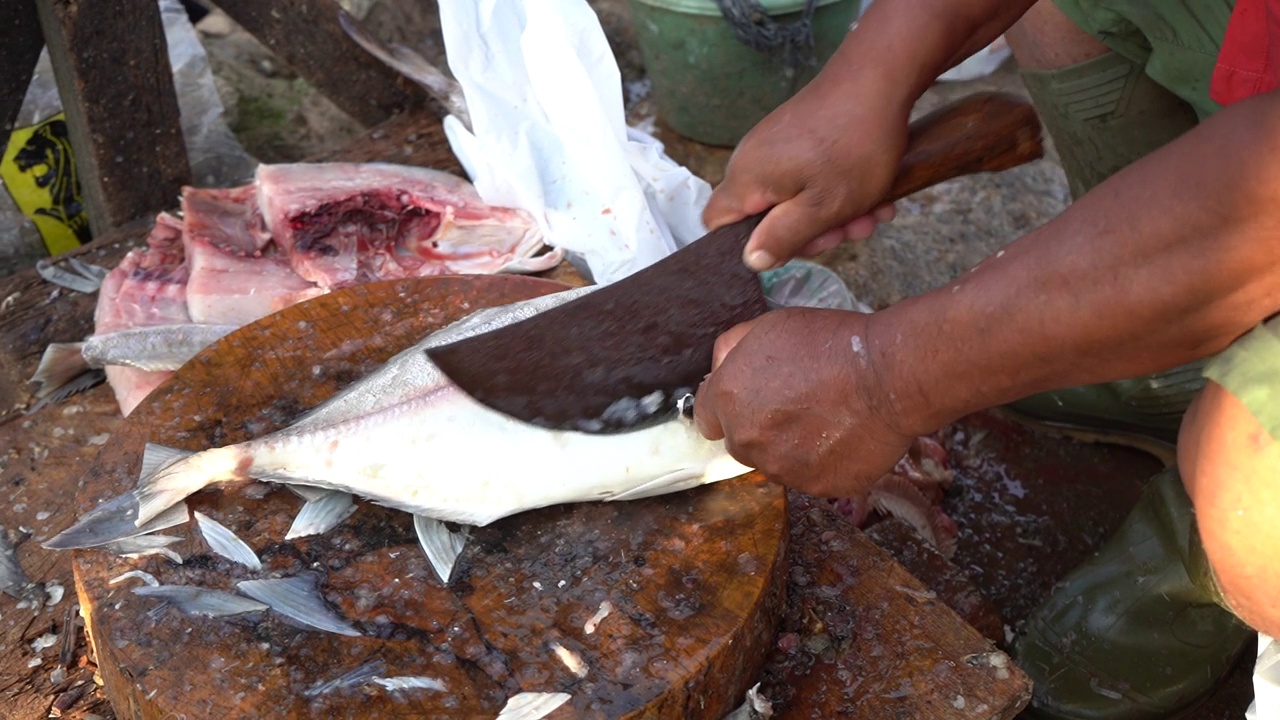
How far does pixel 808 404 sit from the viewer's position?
182 cm

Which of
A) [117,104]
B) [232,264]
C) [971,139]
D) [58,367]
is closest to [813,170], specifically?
[971,139]

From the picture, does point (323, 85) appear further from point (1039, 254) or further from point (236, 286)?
point (1039, 254)

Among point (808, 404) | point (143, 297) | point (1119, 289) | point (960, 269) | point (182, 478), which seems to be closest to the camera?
point (1119, 289)

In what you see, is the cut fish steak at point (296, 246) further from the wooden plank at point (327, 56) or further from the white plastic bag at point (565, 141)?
the wooden plank at point (327, 56)

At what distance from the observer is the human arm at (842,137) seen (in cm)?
227

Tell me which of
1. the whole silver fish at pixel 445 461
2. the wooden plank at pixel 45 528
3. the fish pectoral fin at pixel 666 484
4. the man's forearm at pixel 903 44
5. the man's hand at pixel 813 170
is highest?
the man's forearm at pixel 903 44

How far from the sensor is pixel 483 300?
2512mm

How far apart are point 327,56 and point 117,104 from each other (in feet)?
2.48

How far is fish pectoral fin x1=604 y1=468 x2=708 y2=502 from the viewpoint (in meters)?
1.99

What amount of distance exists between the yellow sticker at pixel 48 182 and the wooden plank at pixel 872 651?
2845 mm

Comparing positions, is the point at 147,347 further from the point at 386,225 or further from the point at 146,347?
the point at 386,225

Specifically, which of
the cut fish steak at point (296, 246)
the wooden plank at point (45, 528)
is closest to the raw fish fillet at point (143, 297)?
the cut fish steak at point (296, 246)

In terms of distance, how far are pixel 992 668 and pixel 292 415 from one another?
4.77ft


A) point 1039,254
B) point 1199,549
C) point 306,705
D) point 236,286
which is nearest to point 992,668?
point 1199,549
